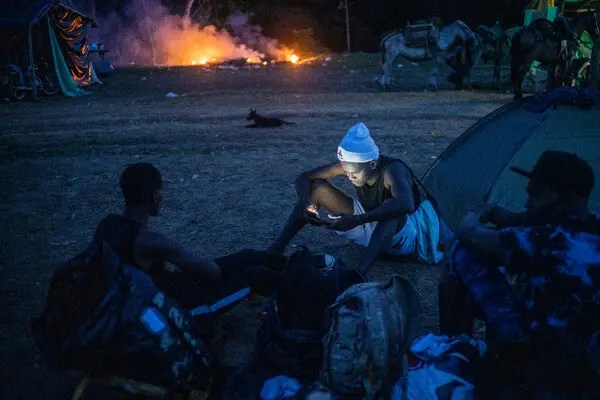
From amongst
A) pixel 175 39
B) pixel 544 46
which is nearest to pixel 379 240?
pixel 544 46

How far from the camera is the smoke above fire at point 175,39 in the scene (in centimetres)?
2555

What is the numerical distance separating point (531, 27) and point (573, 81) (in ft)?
6.11

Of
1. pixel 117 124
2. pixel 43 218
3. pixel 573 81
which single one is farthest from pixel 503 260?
pixel 573 81

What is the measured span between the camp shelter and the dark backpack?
591 inches

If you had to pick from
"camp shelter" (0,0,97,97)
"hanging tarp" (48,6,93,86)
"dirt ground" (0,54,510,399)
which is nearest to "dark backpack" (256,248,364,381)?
"dirt ground" (0,54,510,399)

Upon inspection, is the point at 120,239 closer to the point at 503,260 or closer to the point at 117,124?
the point at 503,260

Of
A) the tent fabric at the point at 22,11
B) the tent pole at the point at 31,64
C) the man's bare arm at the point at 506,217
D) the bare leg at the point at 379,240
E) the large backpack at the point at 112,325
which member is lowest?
the bare leg at the point at 379,240

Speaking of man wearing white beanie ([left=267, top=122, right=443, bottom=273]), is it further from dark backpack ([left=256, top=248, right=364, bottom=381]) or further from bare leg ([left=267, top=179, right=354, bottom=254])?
dark backpack ([left=256, top=248, right=364, bottom=381])

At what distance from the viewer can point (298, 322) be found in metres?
2.54

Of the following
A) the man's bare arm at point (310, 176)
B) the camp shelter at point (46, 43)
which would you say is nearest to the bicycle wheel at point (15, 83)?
the camp shelter at point (46, 43)

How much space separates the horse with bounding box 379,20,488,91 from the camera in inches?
601

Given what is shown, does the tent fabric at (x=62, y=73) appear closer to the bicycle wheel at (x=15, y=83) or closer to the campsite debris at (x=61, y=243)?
the bicycle wheel at (x=15, y=83)

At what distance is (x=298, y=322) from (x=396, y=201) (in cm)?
146

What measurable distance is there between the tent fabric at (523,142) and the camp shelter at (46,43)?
557 inches
